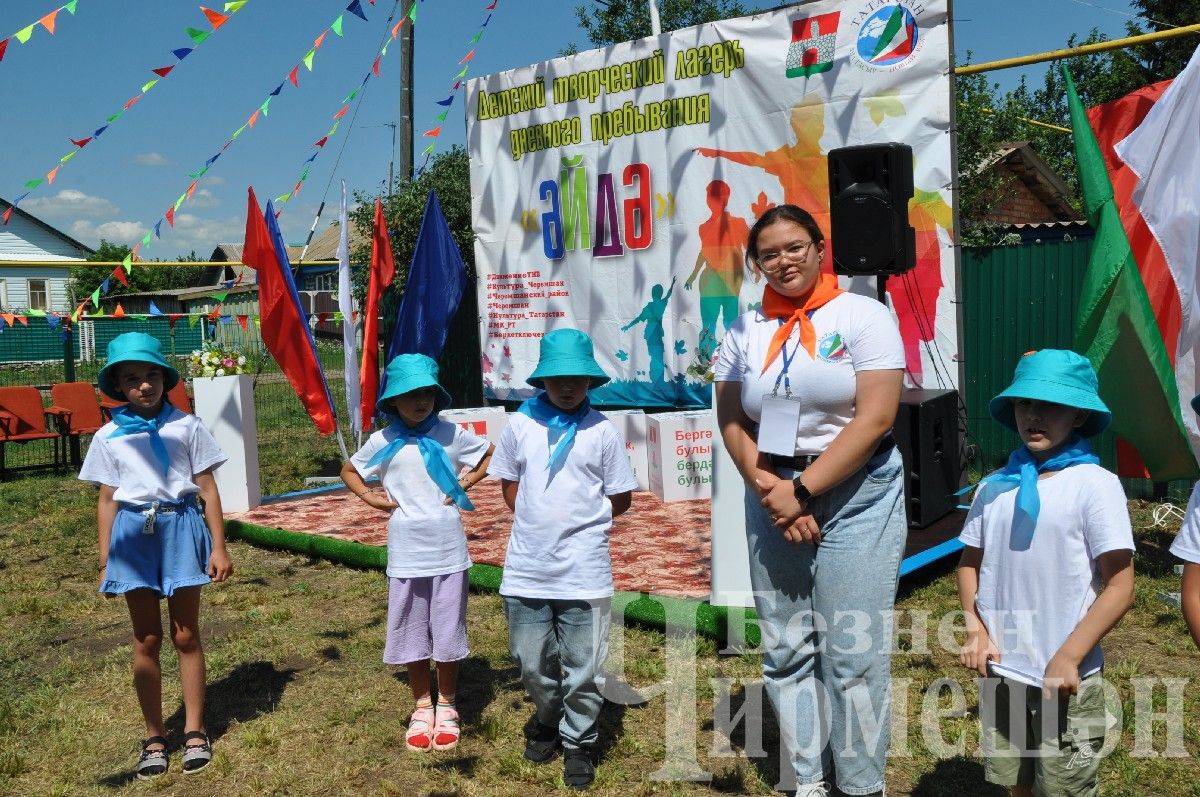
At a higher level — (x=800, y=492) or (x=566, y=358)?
(x=566, y=358)

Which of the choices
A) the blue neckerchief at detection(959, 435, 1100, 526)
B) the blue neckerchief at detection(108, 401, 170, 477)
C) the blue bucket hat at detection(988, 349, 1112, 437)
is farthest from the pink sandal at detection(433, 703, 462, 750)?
the blue bucket hat at detection(988, 349, 1112, 437)

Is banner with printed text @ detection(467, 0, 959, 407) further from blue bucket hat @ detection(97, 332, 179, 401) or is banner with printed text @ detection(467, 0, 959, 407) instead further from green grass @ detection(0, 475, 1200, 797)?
blue bucket hat @ detection(97, 332, 179, 401)

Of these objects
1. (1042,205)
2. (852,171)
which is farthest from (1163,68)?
(852,171)

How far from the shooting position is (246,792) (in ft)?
12.3

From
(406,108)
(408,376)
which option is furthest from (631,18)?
(408,376)

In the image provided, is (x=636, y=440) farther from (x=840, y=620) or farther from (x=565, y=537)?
(x=840, y=620)

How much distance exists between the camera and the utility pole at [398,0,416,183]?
15422 millimetres

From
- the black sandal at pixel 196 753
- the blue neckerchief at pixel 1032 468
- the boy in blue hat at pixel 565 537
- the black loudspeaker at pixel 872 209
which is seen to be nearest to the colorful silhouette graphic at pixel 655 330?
the black loudspeaker at pixel 872 209

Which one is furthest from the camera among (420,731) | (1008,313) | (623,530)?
(1008,313)

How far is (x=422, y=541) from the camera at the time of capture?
13.2 ft

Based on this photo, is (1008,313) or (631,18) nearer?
(1008,313)

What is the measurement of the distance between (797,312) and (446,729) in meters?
2.21

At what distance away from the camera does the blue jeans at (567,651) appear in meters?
3.58

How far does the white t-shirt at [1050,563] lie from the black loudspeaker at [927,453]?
381 cm
